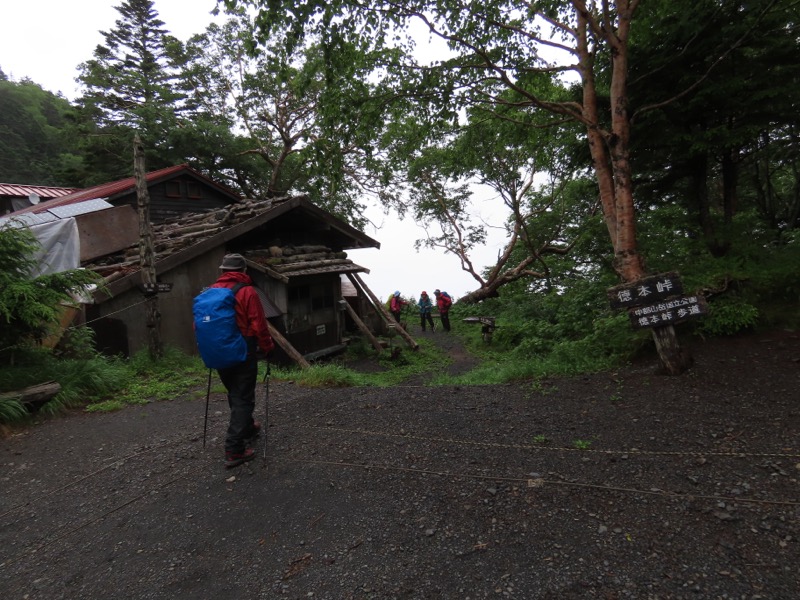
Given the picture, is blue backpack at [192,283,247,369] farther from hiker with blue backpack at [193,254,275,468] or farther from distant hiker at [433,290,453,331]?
distant hiker at [433,290,453,331]

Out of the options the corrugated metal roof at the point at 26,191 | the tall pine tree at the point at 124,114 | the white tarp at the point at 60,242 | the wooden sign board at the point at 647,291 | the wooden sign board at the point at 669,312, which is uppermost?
the tall pine tree at the point at 124,114

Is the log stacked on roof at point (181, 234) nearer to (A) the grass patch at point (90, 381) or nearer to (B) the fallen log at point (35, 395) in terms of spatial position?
(A) the grass patch at point (90, 381)

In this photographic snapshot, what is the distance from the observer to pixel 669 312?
4.95 meters

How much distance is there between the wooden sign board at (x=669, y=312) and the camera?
482 centimetres

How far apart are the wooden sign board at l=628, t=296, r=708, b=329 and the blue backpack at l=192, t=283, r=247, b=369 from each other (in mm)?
4548

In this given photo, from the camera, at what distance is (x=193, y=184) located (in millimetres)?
18891

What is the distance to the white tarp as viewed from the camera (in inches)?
437

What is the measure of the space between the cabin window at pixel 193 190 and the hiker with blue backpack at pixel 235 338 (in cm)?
1694

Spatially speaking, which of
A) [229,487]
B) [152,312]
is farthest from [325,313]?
[229,487]

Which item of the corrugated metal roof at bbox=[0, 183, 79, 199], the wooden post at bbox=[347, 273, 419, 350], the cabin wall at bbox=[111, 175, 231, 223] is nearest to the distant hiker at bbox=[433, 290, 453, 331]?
the wooden post at bbox=[347, 273, 419, 350]

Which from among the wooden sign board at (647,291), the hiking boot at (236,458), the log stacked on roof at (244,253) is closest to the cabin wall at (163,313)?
the log stacked on roof at (244,253)

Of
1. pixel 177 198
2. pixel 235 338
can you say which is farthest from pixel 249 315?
pixel 177 198

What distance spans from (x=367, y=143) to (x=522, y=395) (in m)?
4.44

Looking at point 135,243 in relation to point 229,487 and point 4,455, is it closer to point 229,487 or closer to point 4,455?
point 4,455
